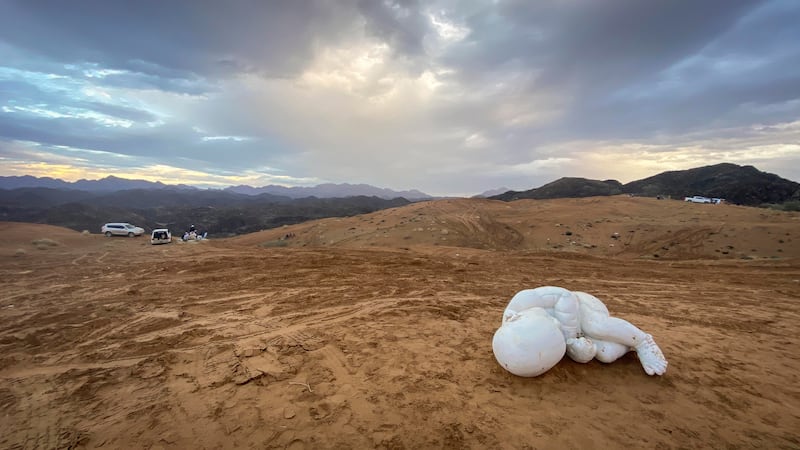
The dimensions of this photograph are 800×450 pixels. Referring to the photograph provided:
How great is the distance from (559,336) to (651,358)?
45.7 inches

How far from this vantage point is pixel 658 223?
18688 millimetres

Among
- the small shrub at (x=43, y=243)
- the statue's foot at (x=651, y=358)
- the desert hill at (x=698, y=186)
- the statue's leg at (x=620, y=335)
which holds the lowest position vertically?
the small shrub at (x=43, y=243)

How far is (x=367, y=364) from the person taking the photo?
4.05 m

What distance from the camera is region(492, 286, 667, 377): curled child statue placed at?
356cm

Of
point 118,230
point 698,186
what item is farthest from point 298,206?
point 698,186

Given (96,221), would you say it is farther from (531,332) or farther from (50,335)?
(531,332)

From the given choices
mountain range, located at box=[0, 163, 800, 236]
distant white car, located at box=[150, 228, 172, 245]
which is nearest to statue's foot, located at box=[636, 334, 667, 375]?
distant white car, located at box=[150, 228, 172, 245]

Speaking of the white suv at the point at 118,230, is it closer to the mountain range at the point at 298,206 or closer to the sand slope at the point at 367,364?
the sand slope at the point at 367,364

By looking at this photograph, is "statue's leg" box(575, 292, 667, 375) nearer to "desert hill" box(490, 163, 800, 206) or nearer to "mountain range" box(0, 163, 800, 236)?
"mountain range" box(0, 163, 800, 236)

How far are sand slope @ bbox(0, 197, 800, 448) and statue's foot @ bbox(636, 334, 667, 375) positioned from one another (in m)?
0.11

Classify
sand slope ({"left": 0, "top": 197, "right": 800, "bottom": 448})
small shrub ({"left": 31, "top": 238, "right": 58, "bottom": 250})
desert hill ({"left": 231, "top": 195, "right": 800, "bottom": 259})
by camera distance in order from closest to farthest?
sand slope ({"left": 0, "top": 197, "right": 800, "bottom": 448}), desert hill ({"left": 231, "top": 195, "right": 800, "bottom": 259}), small shrub ({"left": 31, "top": 238, "right": 58, "bottom": 250})

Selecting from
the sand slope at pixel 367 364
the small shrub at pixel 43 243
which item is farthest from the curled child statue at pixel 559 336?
the small shrub at pixel 43 243

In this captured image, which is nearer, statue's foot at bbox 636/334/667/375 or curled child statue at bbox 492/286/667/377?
curled child statue at bbox 492/286/667/377

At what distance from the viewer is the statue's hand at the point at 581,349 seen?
12.4 ft
